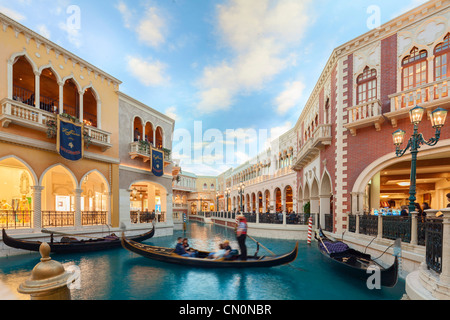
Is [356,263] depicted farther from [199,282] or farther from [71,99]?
[71,99]

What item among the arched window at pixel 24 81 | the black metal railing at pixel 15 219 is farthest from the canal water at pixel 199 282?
the arched window at pixel 24 81

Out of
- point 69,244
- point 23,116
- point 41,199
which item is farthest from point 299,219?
point 23,116

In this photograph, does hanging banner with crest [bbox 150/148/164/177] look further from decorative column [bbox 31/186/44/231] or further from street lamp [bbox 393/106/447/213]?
street lamp [bbox 393/106/447/213]

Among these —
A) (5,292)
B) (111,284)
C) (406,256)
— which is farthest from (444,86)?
(5,292)

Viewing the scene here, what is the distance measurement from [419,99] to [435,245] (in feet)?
18.1

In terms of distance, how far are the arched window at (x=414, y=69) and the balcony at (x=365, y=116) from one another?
0.99 meters

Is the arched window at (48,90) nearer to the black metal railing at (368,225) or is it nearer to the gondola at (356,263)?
the gondola at (356,263)

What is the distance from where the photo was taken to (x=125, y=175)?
11.7m

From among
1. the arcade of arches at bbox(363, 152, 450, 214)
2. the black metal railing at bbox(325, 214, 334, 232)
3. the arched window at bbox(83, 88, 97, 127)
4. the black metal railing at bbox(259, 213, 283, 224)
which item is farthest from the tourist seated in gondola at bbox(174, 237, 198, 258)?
the arched window at bbox(83, 88, 97, 127)

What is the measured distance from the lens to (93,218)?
406 inches

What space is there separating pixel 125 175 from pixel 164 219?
3491 millimetres
